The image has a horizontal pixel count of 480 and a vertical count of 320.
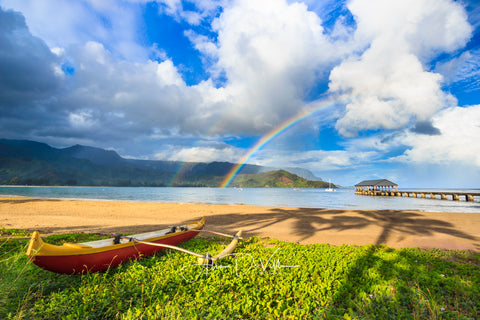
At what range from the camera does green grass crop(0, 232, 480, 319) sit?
13.2 feet

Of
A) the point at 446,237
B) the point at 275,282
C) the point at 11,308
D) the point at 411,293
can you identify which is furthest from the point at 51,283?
the point at 446,237

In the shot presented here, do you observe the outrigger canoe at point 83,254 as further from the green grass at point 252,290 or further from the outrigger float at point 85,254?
the green grass at point 252,290

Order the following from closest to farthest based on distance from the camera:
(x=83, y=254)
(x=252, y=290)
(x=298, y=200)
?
1. (x=252, y=290)
2. (x=83, y=254)
3. (x=298, y=200)

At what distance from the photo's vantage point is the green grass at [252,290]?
4.01 m

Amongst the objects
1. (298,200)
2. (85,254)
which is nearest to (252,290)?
(85,254)

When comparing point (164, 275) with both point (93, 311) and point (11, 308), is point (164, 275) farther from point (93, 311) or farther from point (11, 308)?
point (11, 308)

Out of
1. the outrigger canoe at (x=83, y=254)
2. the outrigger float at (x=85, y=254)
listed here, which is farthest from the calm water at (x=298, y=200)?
the outrigger canoe at (x=83, y=254)

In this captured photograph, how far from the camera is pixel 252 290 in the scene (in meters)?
4.81

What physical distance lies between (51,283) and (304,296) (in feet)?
17.8

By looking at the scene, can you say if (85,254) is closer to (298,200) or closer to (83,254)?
(83,254)

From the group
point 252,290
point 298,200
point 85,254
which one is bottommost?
point 252,290

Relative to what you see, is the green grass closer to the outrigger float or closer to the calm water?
the outrigger float

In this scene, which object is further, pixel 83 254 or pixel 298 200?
pixel 298 200

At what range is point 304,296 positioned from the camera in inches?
181
